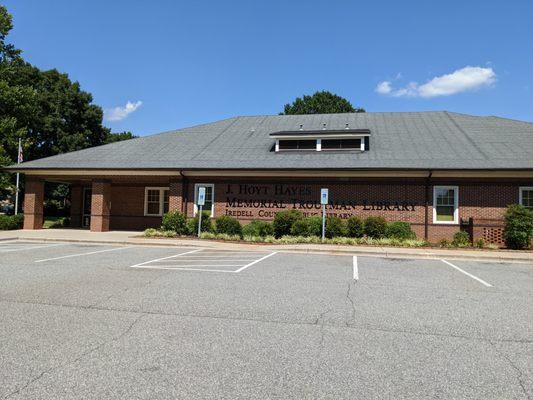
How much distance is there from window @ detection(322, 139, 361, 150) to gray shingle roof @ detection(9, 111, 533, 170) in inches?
27.8

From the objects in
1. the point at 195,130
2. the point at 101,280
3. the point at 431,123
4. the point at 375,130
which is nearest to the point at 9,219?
the point at 195,130

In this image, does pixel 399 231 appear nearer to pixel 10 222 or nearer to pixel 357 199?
pixel 357 199

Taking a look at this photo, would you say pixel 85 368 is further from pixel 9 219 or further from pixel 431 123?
pixel 431 123

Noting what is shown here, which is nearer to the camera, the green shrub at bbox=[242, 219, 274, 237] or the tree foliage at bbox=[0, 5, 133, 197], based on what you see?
the green shrub at bbox=[242, 219, 274, 237]

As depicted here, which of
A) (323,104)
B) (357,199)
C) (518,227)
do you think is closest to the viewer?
(518,227)

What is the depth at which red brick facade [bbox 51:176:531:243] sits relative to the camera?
19094mm

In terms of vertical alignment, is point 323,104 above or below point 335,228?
above

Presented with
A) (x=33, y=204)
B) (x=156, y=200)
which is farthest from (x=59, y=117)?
(x=156, y=200)

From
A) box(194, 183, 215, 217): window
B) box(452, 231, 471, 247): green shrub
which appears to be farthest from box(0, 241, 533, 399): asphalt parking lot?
box(194, 183, 215, 217): window

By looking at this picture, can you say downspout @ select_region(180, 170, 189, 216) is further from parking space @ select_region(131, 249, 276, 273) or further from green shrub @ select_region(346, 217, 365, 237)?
green shrub @ select_region(346, 217, 365, 237)

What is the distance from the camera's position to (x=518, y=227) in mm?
16766

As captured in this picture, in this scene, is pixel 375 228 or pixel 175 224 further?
pixel 175 224

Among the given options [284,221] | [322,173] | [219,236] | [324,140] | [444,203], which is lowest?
[219,236]

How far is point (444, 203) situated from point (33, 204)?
21.8 meters
